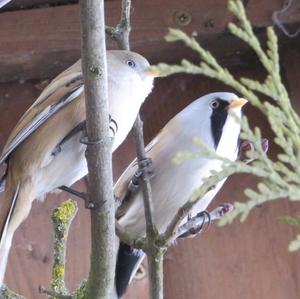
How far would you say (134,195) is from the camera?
269 cm

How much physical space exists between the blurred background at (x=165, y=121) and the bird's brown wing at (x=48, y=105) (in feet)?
0.74

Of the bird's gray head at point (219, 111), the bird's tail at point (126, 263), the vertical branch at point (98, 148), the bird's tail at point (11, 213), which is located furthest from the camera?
the bird's gray head at point (219, 111)

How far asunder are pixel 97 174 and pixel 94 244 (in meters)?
0.17

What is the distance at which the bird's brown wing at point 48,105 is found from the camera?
2.51m

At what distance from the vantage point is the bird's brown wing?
2.51 m

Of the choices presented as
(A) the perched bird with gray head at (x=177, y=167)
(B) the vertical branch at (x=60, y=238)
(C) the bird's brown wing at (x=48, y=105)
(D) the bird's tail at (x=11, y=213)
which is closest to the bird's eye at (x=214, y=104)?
(A) the perched bird with gray head at (x=177, y=167)

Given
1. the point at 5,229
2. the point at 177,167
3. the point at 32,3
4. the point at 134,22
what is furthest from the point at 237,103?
the point at 5,229

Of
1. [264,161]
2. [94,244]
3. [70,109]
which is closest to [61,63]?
[70,109]

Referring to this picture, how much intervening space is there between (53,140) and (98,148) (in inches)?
25.2

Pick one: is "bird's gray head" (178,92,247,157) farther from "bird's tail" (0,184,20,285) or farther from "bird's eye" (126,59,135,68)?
"bird's tail" (0,184,20,285)

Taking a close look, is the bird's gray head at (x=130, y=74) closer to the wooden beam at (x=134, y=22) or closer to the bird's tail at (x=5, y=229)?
the wooden beam at (x=134, y=22)

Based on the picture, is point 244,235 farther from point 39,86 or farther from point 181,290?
point 39,86

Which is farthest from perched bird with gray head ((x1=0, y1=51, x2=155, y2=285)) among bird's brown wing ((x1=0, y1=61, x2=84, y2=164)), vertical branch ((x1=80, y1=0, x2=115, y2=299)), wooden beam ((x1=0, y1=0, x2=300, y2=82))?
vertical branch ((x1=80, y1=0, x2=115, y2=299))

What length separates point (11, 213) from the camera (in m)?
2.33
